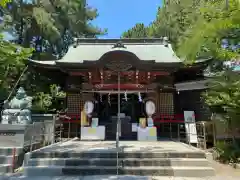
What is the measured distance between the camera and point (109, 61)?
8641 millimetres

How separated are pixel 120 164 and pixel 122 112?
17.7 feet

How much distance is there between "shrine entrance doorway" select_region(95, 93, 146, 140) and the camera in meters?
10.1

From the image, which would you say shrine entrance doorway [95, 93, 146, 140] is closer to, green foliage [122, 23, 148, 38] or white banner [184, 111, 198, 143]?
white banner [184, 111, 198, 143]

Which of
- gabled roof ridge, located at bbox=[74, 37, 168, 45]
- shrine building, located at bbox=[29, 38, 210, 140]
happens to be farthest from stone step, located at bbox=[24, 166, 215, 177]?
gabled roof ridge, located at bbox=[74, 37, 168, 45]

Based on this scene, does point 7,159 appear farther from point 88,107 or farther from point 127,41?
point 127,41

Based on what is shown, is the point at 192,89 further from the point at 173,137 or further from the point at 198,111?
the point at 173,137

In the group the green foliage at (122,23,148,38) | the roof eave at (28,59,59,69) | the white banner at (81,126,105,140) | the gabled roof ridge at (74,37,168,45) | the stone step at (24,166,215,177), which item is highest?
the green foliage at (122,23,148,38)

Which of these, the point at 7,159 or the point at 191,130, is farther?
the point at 191,130

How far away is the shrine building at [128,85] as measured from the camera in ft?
29.8

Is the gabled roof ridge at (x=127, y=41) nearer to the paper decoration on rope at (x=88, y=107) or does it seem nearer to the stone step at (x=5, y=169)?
the paper decoration on rope at (x=88, y=107)

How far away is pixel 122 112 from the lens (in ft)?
36.8

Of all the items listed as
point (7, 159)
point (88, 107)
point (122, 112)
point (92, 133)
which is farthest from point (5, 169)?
point (122, 112)

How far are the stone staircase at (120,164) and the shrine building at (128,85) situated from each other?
319 cm

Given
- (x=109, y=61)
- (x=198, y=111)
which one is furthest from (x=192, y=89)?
(x=109, y=61)
